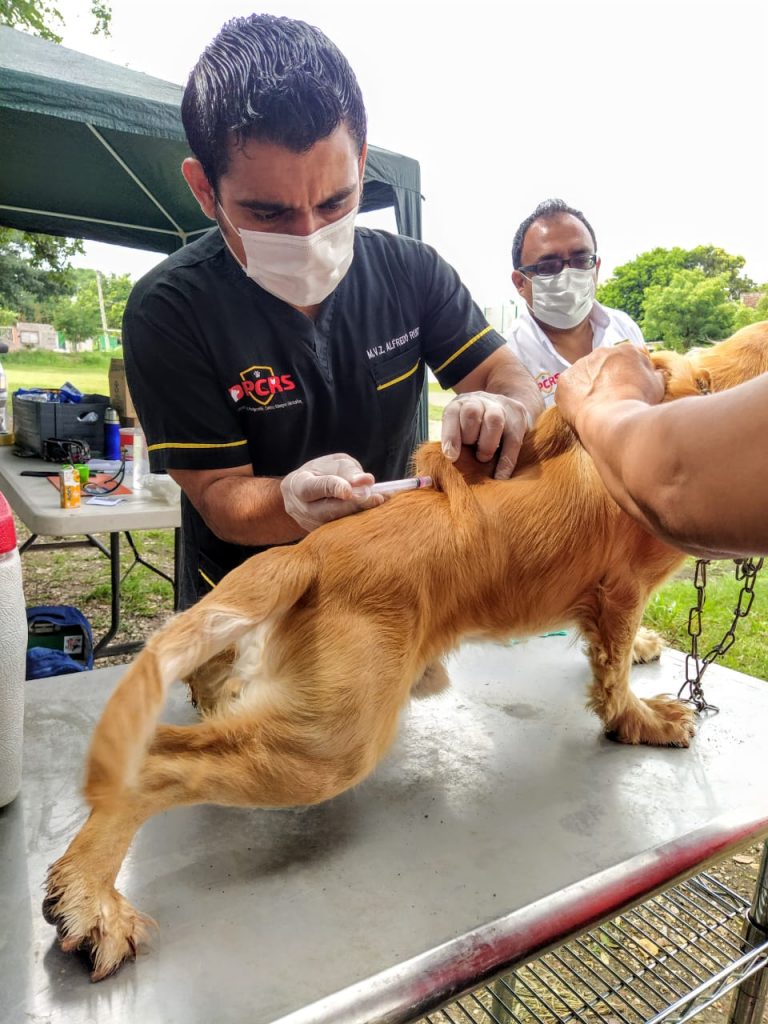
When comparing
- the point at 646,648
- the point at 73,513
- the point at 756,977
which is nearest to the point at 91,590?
the point at 73,513

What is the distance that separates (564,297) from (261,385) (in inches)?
72.9

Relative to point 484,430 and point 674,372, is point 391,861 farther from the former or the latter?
point 674,372

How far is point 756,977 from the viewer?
5.17ft

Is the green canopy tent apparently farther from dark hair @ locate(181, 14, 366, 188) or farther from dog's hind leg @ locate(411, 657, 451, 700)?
dog's hind leg @ locate(411, 657, 451, 700)

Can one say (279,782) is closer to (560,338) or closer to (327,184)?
(327,184)

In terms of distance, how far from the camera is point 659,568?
1.50 metres

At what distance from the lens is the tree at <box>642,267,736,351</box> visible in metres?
7.31

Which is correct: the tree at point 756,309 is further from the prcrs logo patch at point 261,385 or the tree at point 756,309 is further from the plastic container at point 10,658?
the plastic container at point 10,658

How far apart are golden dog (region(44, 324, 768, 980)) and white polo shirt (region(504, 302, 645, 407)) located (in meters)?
1.51

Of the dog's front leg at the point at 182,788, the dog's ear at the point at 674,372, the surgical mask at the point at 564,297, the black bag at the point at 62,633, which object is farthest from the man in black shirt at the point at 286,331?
the black bag at the point at 62,633

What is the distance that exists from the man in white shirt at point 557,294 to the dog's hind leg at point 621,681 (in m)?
1.63

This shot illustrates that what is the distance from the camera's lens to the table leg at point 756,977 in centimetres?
157

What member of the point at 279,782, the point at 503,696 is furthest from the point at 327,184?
the point at 503,696

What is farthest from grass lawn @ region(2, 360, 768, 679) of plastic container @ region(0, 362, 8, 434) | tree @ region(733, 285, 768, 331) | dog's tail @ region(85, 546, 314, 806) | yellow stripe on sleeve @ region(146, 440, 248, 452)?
tree @ region(733, 285, 768, 331)
